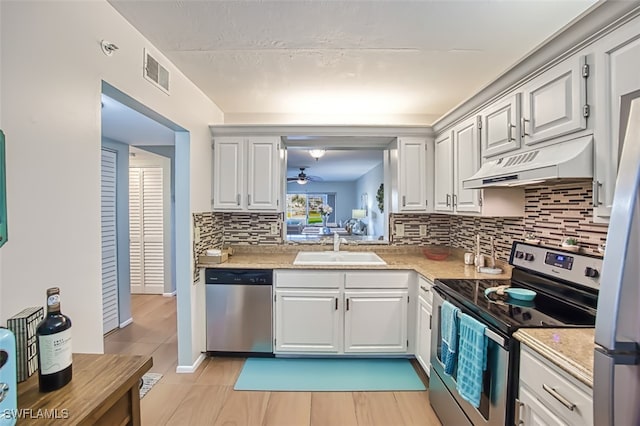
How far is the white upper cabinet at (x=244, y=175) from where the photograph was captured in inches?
124

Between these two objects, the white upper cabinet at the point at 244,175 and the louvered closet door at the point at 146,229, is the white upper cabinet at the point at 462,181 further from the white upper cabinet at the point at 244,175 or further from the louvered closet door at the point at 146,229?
the louvered closet door at the point at 146,229

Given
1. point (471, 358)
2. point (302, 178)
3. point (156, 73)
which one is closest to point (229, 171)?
point (156, 73)

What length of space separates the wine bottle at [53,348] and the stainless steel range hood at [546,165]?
192cm

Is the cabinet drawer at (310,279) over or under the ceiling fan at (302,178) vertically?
under

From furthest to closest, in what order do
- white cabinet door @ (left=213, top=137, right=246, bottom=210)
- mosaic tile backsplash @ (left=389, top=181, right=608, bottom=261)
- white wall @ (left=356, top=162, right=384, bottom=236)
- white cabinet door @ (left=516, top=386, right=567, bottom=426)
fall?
white wall @ (left=356, top=162, right=384, bottom=236), white cabinet door @ (left=213, top=137, right=246, bottom=210), mosaic tile backsplash @ (left=389, top=181, right=608, bottom=261), white cabinet door @ (left=516, top=386, right=567, bottom=426)

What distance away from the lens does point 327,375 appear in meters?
2.65

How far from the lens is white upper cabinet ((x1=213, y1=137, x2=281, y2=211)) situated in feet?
10.3

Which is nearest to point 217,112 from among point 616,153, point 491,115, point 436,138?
point 436,138

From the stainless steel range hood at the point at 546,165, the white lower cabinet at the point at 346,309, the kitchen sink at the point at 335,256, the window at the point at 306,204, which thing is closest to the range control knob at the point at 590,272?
the stainless steel range hood at the point at 546,165

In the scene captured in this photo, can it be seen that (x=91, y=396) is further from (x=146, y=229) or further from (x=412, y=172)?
(x=146, y=229)

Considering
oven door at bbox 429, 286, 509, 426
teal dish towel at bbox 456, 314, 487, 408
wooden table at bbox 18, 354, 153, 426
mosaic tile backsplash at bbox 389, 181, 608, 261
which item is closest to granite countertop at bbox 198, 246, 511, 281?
mosaic tile backsplash at bbox 389, 181, 608, 261

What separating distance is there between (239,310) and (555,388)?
2.37 metres

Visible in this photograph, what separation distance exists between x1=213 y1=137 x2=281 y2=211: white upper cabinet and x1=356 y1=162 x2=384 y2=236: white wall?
3912 millimetres

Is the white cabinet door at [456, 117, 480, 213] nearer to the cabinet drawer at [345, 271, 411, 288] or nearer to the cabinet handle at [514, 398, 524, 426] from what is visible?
the cabinet drawer at [345, 271, 411, 288]
